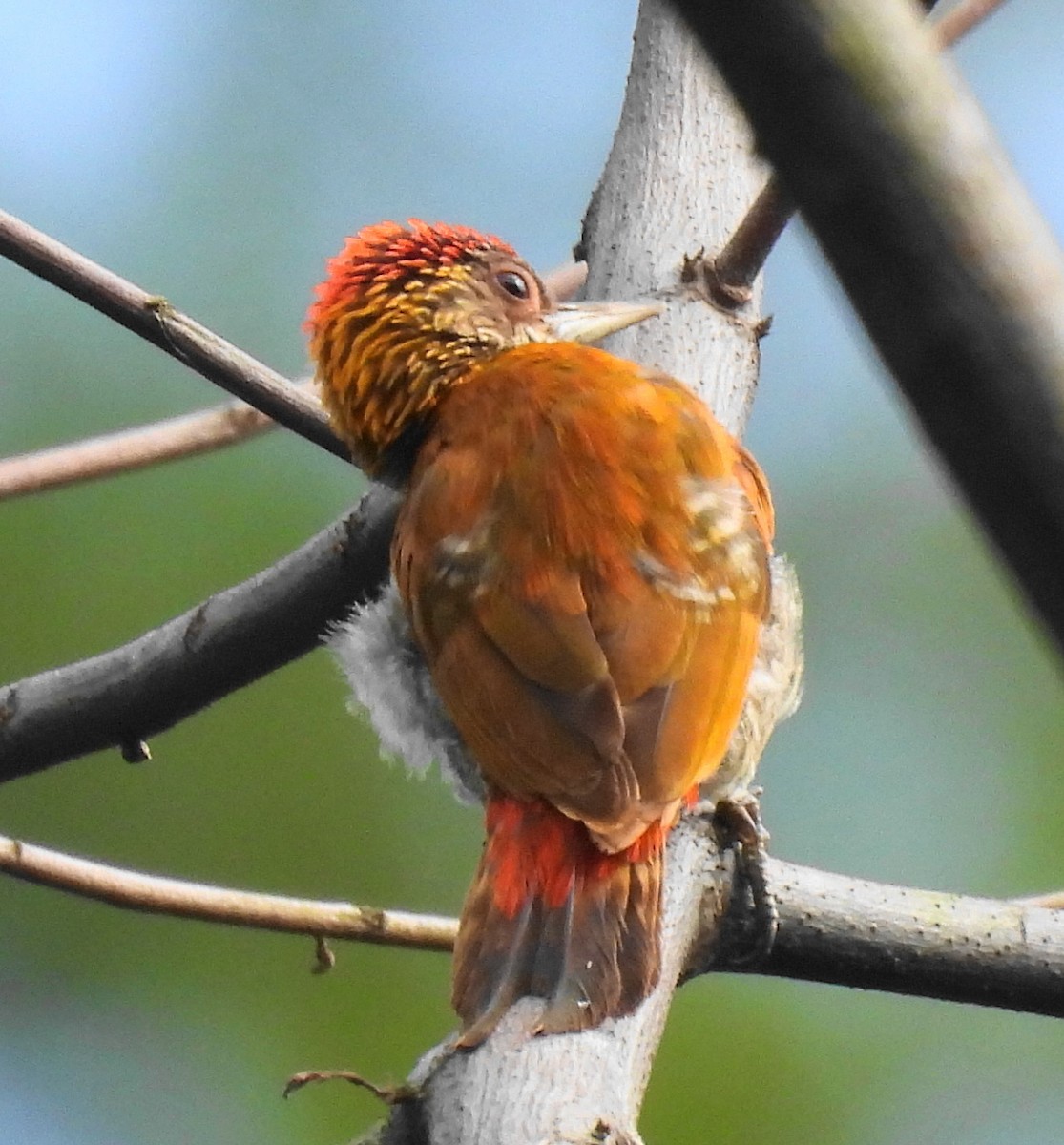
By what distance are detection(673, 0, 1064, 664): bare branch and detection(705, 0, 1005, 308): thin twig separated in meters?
2.37

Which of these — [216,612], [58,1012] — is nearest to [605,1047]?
[216,612]

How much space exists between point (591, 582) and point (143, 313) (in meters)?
0.85

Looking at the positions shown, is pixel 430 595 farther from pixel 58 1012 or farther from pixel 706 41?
pixel 58 1012

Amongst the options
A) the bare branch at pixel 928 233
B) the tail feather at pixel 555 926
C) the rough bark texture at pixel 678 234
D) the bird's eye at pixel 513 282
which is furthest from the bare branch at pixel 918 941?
the bare branch at pixel 928 233

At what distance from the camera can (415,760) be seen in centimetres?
330

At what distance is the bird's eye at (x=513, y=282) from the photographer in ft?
11.7

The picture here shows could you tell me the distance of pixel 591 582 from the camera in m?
2.67

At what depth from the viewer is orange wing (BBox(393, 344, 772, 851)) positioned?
8.06 feet

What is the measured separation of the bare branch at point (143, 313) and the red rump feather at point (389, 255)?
2.06 feet

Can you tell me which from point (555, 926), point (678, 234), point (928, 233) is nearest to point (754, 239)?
point (678, 234)

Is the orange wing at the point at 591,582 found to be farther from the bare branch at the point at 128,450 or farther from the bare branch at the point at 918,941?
the bare branch at the point at 128,450

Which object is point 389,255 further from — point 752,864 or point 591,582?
point 752,864

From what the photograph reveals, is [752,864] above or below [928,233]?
below

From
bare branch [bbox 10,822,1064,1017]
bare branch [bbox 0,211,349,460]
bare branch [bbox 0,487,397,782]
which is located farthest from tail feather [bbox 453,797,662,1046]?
bare branch [bbox 0,211,349,460]
